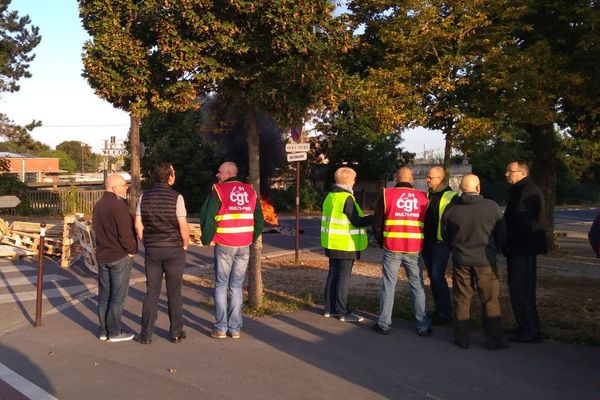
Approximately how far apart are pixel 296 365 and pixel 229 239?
1638 mm

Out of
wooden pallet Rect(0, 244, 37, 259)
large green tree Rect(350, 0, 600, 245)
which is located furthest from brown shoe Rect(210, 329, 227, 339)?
wooden pallet Rect(0, 244, 37, 259)

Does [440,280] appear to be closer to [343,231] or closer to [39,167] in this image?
[343,231]

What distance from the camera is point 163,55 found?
23.5 feet

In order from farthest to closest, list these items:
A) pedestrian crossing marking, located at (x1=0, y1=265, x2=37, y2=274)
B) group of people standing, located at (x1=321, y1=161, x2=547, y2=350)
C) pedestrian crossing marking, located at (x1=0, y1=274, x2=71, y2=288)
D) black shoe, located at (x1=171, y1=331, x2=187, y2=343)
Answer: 1. pedestrian crossing marking, located at (x1=0, y1=265, x2=37, y2=274)
2. pedestrian crossing marking, located at (x1=0, y1=274, x2=71, y2=288)
3. black shoe, located at (x1=171, y1=331, x2=187, y2=343)
4. group of people standing, located at (x1=321, y1=161, x2=547, y2=350)

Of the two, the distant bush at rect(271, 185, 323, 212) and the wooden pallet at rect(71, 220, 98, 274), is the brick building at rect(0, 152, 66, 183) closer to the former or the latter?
the distant bush at rect(271, 185, 323, 212)

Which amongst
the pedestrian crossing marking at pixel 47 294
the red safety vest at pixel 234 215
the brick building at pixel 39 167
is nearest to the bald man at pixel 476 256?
the red safety vest at pixel 234 215

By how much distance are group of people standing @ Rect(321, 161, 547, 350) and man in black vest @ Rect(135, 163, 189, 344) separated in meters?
1.85

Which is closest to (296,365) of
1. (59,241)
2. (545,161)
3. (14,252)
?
(59,241)

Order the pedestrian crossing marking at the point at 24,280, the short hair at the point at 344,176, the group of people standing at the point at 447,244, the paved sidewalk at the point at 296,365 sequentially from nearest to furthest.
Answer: the paved sidewalk at the point at 296,365 → the group of people standing at the point at 447,244 → the short hair at the point at 344,176 → the pedestrian crossing marking at the point at 24,280

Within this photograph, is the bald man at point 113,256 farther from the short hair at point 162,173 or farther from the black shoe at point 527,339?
the black shoe at point 527,339

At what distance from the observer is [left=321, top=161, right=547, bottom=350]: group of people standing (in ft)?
20.6

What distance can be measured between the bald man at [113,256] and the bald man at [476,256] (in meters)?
3.42

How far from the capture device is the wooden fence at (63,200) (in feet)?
91.5

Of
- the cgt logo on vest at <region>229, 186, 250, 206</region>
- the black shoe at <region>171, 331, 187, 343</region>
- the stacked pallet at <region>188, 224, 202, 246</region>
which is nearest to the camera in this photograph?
the black shoe at <region>171, 331, 187, 343</region>
